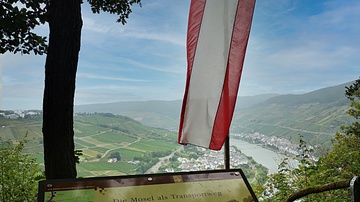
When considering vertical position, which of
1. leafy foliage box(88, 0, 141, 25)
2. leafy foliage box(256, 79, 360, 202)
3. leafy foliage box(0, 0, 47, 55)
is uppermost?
leafy foliage box(88, 0, 141, 25)

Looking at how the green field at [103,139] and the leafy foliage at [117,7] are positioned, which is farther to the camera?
the leafy foliage at [117,7]

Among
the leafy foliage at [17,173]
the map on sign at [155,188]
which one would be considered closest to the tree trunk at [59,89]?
the leafy foliage at [17,173]

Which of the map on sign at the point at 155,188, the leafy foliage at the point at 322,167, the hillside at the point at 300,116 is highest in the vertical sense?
the hillside at the point at 300,116

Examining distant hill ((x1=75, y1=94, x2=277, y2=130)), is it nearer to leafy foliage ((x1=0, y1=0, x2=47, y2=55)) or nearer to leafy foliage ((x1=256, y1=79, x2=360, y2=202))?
leafy foliage ((x1=0, y1=0, x2=47, y2=55))

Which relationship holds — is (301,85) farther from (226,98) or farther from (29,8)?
(29,8)

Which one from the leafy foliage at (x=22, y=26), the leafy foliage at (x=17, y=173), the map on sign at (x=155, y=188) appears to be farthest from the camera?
the leafy foliage at (x=17, y=173)

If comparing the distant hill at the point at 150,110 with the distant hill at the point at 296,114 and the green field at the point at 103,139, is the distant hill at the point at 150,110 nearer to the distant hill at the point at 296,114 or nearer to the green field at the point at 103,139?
the green field at the point at 103,139

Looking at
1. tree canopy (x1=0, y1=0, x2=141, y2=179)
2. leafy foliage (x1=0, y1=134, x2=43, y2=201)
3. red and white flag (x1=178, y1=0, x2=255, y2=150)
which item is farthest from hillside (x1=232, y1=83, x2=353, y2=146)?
leafy foliage (x1=0, y1=134, x2=43, y2=201)
